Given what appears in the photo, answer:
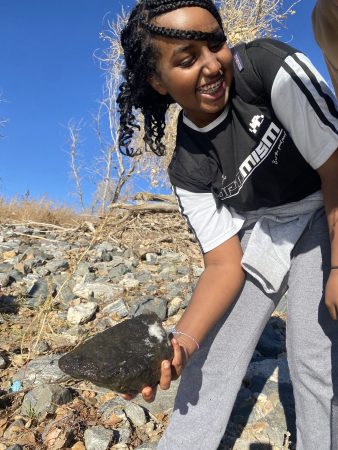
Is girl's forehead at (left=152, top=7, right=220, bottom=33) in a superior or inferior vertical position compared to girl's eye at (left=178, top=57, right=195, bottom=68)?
superior

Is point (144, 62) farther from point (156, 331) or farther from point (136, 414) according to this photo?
point (136, 414)

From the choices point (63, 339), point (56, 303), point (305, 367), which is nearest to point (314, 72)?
point (305, 367)

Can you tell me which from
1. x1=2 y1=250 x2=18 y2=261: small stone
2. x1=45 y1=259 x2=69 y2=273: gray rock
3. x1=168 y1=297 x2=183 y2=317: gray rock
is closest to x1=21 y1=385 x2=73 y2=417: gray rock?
x1=168 y1=297 x2=183 y2=317: gray rock

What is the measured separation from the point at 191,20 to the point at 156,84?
37 cm

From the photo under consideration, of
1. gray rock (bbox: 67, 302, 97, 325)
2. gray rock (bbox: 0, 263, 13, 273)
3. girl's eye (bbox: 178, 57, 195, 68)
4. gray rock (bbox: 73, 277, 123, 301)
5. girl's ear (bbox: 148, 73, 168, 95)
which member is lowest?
gray rock (bbox: 67, 302, 97, 325)

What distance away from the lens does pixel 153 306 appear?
3.58m

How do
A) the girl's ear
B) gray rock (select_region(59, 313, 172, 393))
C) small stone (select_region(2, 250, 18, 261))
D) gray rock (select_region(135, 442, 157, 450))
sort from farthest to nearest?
small stone (select_region(2, 250, 18, 261)), gray rock (select_region(135, 442, 157, 450)), the girl's ear, gray rock (select_region(59, 313, 172, 393))

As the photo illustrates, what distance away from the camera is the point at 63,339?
318 centimetres

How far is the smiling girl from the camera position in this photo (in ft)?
5.35

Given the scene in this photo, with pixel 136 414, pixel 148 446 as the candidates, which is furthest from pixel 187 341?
pixel 136 414

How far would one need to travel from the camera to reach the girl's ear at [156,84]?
76.6 inches

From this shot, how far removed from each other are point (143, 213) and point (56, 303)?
286 cm

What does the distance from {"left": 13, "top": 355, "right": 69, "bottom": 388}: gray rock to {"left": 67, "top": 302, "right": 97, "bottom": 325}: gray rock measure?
66cm

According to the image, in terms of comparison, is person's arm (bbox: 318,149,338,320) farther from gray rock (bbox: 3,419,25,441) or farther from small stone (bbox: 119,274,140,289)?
small stone (bbox: 119,274,140,289)
